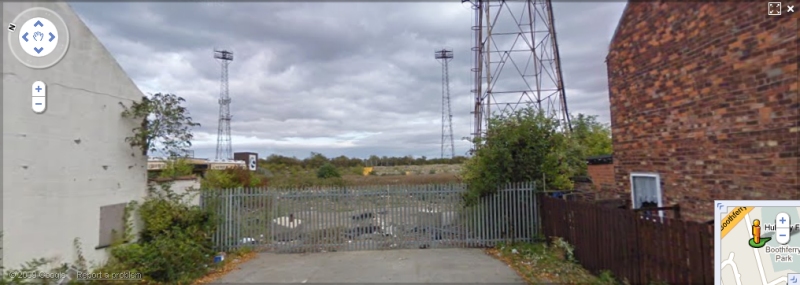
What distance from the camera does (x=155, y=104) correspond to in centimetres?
677

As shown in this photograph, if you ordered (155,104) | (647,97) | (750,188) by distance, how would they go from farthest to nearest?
(155,104) → (647,97) → (750,188)

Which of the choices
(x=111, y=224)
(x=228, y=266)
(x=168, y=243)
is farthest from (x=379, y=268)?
(x=111, y=224)

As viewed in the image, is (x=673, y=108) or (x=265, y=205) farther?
(x=265, y=205)

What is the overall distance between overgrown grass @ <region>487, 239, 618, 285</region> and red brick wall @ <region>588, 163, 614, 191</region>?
216 centimetres

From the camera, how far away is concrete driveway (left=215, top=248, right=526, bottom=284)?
631 cm

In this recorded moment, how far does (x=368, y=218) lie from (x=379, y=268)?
213cm

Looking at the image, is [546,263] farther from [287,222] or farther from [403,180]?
[403,180]

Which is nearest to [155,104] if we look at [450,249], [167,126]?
[167,126]

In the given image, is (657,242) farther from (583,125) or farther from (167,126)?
(583,125)

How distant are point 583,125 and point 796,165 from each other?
15487 millimetres

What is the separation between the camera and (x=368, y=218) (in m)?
9.08

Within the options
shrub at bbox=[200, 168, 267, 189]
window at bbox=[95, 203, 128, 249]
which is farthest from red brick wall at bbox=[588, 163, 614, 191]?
shrub at bbox=[200, 168, 267, 189]

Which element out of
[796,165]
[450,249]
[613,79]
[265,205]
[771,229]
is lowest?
[450,249]

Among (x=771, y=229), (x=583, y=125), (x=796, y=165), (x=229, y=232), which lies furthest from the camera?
(x=583, y=125)
